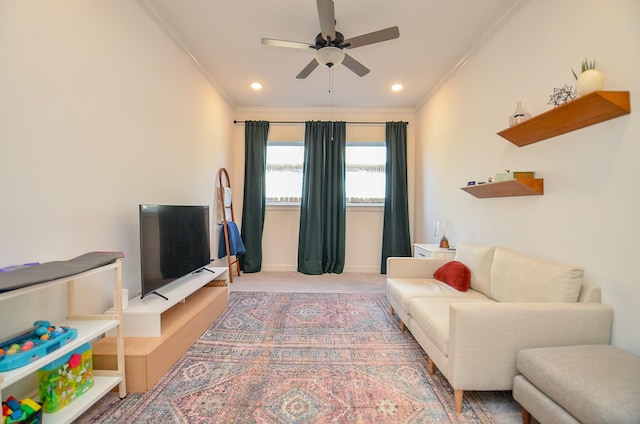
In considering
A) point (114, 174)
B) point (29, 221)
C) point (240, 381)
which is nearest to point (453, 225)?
point (240, 381)

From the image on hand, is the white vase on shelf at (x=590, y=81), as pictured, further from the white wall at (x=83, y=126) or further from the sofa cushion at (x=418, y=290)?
the white wall at (x=83, y=126)

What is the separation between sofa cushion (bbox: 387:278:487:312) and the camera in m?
2.18

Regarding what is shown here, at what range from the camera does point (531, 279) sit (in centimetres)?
171

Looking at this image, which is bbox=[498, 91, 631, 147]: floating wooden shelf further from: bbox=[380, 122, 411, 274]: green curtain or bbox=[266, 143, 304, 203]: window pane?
bbox=[266, 143, 304, 203]: window pane

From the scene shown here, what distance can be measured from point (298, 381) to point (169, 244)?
148 centimetres

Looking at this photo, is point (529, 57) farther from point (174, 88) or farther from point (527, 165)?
point (174, 88)

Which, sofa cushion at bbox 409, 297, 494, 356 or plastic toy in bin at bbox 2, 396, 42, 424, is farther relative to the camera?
sofa cushion at bbox 409, 297, 494, 356

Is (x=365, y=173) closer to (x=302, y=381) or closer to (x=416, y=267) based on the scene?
(x=416, y=267)

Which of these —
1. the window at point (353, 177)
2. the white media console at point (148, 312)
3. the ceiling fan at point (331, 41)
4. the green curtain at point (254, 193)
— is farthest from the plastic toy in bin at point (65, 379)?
the window at point (353, 177)

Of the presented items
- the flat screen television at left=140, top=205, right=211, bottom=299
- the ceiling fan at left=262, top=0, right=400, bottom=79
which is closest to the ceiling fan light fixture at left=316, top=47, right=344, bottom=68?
the ceiling fan at left=262, top=0, right=400, bottom=79

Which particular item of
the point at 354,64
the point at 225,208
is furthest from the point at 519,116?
the point at 225,208

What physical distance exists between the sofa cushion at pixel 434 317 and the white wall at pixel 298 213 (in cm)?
246

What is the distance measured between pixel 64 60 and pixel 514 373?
3.13 metres

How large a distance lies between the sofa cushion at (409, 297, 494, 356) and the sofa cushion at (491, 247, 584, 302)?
0.25 metres
